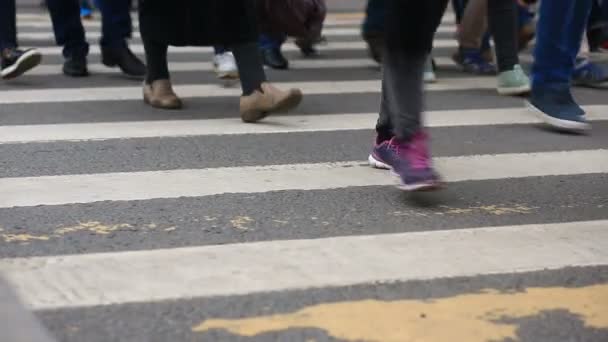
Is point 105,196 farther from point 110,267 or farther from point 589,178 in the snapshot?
point 589,178

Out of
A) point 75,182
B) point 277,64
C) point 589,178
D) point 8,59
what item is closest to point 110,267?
point 75,182

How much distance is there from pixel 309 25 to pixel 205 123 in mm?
802

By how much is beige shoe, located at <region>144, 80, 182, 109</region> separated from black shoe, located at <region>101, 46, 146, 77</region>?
1081 mm

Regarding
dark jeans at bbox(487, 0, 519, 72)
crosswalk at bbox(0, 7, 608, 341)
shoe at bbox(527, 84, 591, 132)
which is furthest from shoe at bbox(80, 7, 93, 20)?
shoe at bbox(527, 84, 591, 132)

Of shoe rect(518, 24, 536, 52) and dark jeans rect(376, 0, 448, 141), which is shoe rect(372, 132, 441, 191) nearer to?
dark jeans rect(376, 0, 448, 141)

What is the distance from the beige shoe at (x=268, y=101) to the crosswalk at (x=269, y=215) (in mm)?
73

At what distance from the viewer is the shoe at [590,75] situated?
638 cm

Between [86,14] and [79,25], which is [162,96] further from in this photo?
[86,14]

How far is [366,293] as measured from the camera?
269cm

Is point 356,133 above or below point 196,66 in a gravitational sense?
above

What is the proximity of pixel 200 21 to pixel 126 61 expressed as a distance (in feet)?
4.99

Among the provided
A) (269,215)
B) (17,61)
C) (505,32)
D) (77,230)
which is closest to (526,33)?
(505,32)

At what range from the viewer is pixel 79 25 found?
6.54 metres

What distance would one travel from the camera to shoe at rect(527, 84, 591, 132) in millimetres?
4930
